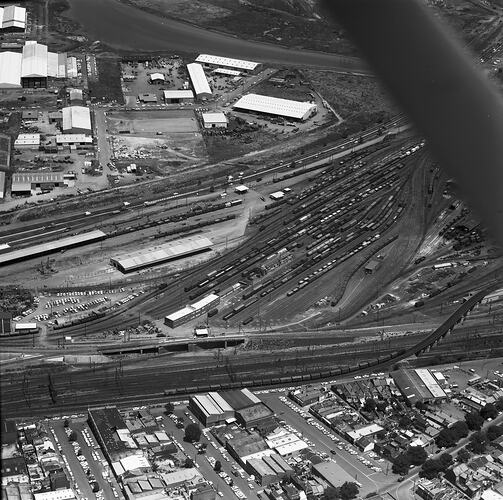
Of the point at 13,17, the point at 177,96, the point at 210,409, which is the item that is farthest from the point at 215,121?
the point at 210,409

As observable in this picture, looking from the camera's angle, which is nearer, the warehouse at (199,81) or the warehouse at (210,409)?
the warehouse at (210,409)

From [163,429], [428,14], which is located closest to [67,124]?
[163,429]

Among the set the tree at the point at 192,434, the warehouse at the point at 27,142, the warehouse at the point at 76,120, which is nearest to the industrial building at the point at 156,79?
the warehouse at the point at 76,120

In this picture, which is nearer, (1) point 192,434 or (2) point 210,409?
(1) point 192,434

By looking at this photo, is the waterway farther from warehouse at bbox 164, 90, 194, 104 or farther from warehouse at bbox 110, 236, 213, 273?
warehouse at bbox 110, 236, 213, 273

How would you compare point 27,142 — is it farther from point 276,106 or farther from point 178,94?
point 276,106

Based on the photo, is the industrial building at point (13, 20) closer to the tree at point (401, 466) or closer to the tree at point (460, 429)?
the tree at point (460, 429)

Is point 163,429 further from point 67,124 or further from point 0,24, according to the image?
point 0,24
